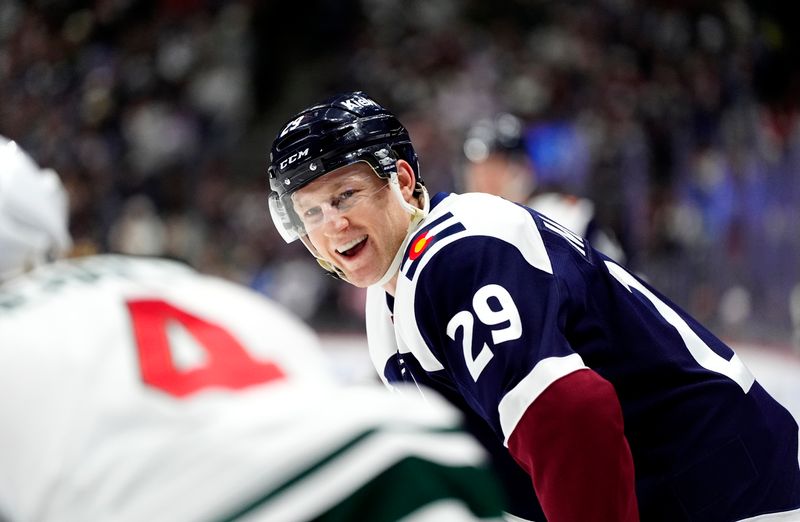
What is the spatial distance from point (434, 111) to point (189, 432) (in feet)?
32.7

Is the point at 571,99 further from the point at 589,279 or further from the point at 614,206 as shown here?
the point at 589,279

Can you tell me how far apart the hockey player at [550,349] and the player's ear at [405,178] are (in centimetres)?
3

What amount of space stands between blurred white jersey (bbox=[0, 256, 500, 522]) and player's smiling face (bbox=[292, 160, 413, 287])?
1229 mm

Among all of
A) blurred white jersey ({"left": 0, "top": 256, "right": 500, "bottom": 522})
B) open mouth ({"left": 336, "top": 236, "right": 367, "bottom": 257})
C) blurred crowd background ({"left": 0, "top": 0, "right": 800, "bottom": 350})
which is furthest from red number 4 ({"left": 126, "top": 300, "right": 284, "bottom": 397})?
blurred crowd background ({"left": 0, "top": 0, "right": 800, "bottom": 350})

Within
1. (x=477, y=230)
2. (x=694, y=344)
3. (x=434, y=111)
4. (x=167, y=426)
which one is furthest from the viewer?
(x=434, y=111)

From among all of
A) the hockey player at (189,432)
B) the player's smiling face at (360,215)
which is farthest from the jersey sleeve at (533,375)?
the hockey player at (189,432)

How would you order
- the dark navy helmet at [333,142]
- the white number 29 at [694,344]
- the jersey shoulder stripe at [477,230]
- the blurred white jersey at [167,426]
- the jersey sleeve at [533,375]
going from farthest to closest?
the dark navy helmet at [333,142]
the white number 29 at [694,344]
the jersey shoulder stripe at [477,230]
the jersey sleeve at [533,375]
the blurred white jersey at [167,426]

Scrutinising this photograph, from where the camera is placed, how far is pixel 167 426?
0.88 meters

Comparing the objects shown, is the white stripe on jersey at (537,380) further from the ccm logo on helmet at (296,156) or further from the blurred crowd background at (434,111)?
the blurred crowd background at (434,111)

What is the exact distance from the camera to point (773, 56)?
26.8 feet

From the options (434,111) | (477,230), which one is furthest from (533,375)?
(434,111)

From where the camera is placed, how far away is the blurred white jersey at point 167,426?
87cm

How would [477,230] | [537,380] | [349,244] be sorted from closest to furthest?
[537,380] → [477,230] → [349,244]

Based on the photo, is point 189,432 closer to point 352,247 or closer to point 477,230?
point 477,230
